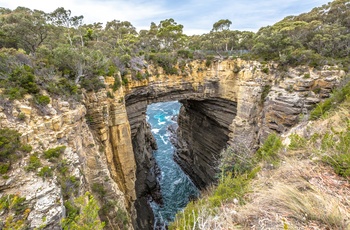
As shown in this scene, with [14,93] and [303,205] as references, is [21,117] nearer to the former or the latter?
[14,93]

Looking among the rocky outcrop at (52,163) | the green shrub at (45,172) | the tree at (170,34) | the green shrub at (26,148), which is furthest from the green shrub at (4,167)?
the tree at (170,34)

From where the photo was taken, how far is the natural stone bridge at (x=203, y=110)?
12.6m

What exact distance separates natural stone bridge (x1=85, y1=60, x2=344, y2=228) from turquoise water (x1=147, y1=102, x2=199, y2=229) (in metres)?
0.97

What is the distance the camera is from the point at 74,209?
5.16m

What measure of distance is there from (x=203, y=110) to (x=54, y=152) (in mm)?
17156

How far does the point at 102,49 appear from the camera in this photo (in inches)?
635

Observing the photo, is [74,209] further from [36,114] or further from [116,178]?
[116,178]

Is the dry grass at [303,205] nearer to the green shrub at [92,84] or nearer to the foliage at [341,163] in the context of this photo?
the foliage at [341,163]

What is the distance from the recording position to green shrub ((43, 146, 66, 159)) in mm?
5738

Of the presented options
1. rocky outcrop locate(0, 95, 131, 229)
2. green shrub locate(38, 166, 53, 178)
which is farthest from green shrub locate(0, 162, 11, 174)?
green shrub locate(38, 166, 53, 178)

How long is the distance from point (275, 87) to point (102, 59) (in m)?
13.6

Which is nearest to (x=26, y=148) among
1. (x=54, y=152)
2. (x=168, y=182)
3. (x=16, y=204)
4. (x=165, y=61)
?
(x=54, y=152)

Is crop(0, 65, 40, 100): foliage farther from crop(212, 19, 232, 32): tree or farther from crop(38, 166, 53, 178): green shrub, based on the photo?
crop(212, 19, 232, 32): tree

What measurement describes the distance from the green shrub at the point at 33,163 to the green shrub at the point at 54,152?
27 cm
